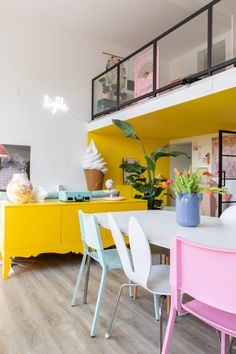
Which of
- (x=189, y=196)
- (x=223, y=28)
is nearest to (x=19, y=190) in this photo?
(x=189, y=196)

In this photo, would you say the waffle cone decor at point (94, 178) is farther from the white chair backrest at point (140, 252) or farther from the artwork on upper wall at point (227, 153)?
the white chair backrest at point (140, 252)

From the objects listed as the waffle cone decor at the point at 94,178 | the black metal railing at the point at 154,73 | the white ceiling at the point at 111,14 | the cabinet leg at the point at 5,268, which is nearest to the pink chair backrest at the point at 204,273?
the cabinet leg at the point at 5,268

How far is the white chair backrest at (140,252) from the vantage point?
148cm

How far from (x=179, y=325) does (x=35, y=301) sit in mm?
1228

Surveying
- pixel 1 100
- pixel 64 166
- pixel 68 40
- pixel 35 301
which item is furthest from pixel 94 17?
pixel 35 301

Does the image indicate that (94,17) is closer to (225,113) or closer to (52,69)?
(52,69)

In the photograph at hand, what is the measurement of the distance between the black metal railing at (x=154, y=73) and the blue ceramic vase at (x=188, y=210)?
2009mm

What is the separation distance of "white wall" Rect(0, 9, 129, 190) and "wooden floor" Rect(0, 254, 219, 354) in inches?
134

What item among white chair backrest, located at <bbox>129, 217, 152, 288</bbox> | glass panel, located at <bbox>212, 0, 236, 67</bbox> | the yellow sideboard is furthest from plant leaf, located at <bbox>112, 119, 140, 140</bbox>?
white chair backrest, located at <bbox>129, 217, 152, 288</bbox>

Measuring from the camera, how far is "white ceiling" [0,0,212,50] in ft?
17.0

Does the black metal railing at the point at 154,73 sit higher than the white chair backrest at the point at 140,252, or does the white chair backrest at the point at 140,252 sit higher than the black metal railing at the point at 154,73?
the black metal railing at the point at 154,73

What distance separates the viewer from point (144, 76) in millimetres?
4617

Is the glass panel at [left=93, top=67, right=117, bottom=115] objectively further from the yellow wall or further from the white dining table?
the white dining table

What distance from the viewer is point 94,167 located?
Answer: 595 cm
